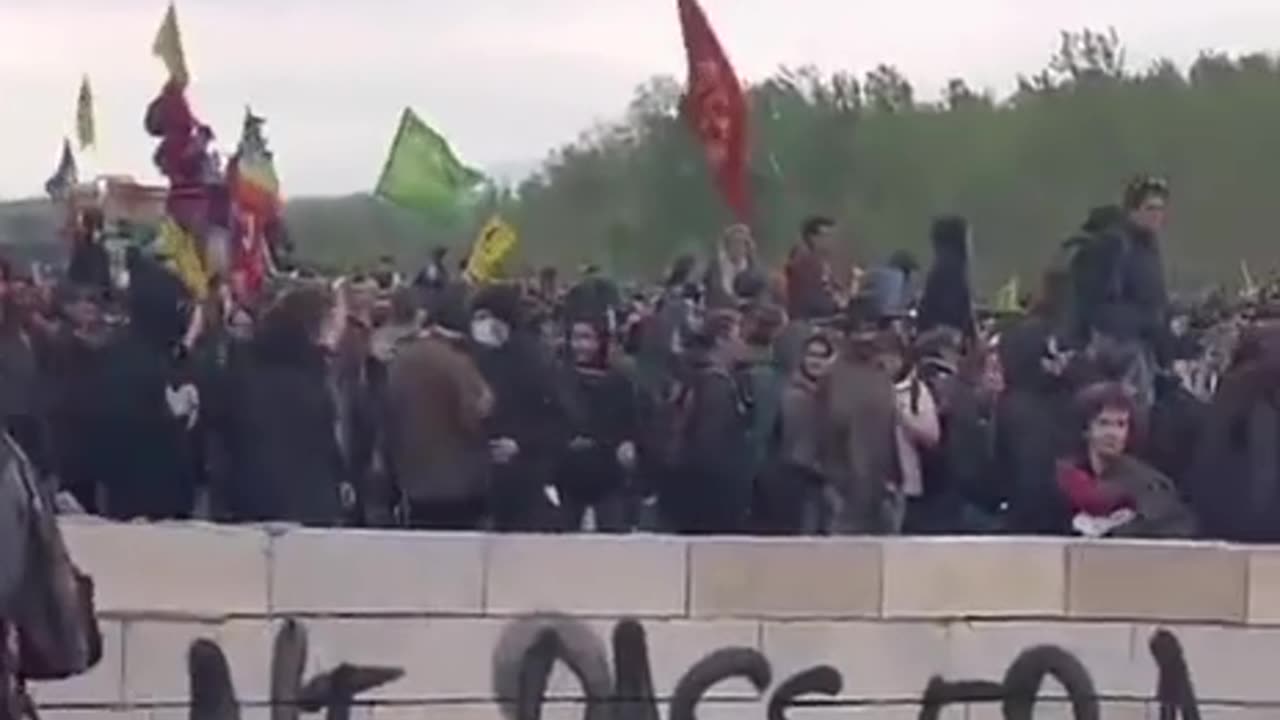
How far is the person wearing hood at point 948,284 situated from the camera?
1577 centimetres

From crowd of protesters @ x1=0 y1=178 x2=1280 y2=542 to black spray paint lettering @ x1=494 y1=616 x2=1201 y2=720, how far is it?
1.45m

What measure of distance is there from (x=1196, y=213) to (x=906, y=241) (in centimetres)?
592

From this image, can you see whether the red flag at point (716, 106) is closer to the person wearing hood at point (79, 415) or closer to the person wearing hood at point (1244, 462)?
the person wearing hood at point (79, 415)

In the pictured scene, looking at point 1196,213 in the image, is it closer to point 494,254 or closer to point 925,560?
point 494,254

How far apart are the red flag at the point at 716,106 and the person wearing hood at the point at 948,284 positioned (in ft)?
3.23

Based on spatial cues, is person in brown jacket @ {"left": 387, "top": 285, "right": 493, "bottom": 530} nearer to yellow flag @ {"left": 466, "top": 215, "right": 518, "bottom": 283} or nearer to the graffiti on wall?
the graffiti on wall

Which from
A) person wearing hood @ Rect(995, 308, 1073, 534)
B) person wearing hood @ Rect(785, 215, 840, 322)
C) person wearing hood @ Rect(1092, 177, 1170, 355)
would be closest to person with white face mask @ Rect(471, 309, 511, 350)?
person wearing hood @ Rect(995, 308, 1073, 534)

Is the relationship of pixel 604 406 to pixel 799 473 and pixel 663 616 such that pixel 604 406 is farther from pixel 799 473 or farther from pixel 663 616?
pixel 663 616

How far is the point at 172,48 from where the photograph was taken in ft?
65.8

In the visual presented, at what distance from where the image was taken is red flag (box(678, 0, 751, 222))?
1483cm

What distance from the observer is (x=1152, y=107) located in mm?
70062

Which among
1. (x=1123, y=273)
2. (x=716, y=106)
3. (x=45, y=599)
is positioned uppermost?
(x=716, y=106)

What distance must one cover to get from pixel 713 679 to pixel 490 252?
6.69 m

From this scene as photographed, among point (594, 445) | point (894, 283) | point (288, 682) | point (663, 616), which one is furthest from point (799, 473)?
point (288, 682)
